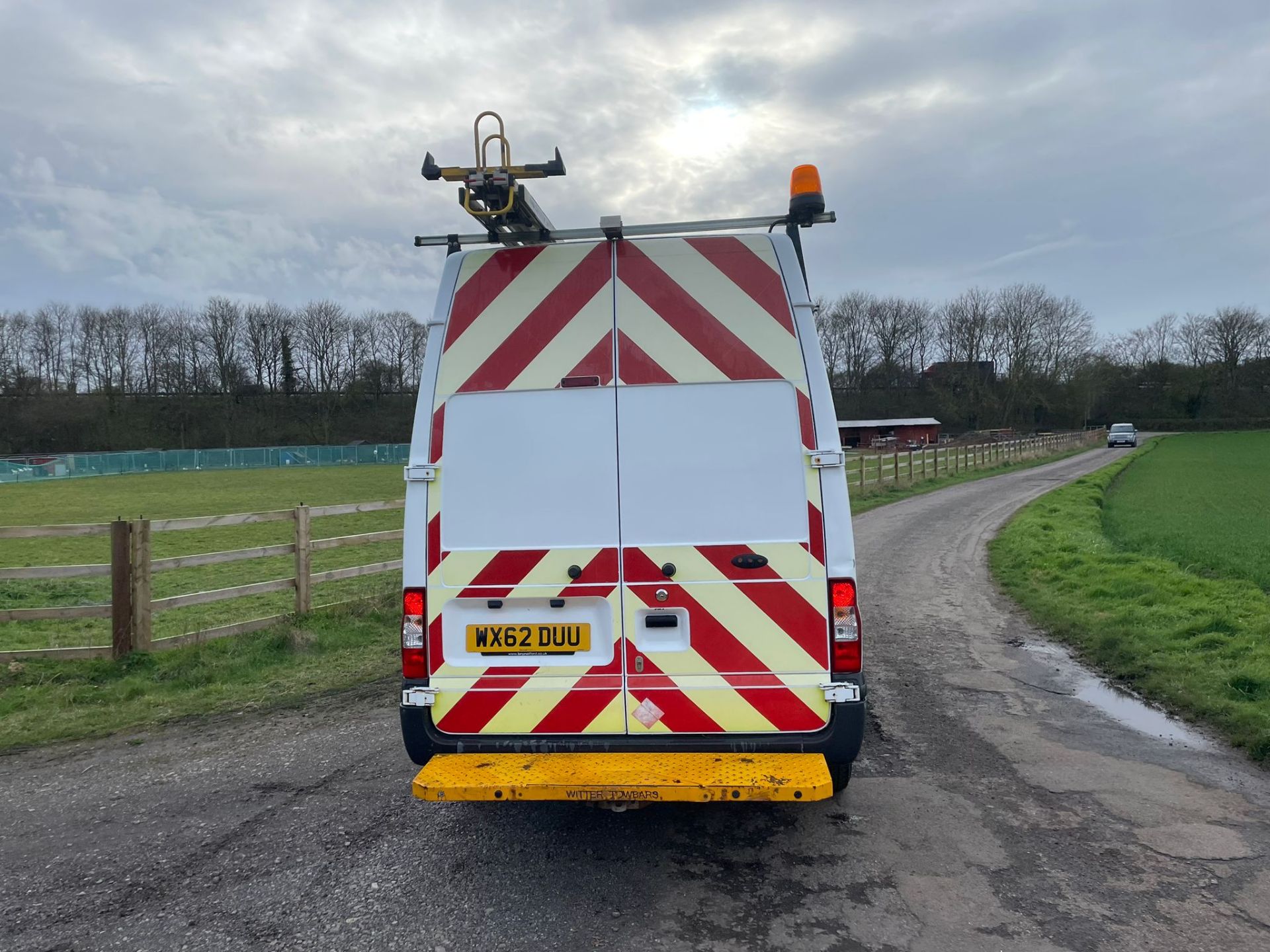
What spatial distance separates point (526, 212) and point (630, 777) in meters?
2.50

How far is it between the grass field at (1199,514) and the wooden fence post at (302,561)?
394 inches

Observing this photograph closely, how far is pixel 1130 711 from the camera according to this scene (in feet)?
18.0

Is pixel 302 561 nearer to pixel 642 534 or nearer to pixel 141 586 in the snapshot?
pixel 141 586

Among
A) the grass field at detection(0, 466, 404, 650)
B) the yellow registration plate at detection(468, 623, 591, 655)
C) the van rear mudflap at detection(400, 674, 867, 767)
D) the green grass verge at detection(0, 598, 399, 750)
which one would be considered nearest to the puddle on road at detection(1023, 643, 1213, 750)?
the van rear mudflap at detection(400, 674, 867, 767)

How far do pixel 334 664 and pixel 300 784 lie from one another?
2.62 m

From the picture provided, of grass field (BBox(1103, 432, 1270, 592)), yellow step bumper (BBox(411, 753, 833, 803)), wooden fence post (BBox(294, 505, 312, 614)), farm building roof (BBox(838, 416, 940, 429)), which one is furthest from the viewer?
farm building roof (BBox(838, 416, 940, 429))

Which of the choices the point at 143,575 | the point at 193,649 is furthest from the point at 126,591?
the point at 193,649

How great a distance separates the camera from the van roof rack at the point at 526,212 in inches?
142

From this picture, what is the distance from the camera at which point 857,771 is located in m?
4.42

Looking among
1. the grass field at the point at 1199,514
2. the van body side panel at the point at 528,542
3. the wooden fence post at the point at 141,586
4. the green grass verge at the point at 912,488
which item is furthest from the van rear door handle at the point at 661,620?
the green grass verge at the point at 912,488

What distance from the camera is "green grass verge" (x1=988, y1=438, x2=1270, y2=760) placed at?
541cm

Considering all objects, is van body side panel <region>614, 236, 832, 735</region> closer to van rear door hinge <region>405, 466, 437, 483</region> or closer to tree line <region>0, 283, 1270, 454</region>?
van rear door hinge <region>405, 466, 437, 483</region>

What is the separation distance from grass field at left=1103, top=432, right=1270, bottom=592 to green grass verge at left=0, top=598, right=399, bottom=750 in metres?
9.45

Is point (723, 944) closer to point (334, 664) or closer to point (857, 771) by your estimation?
point (857, 771)
